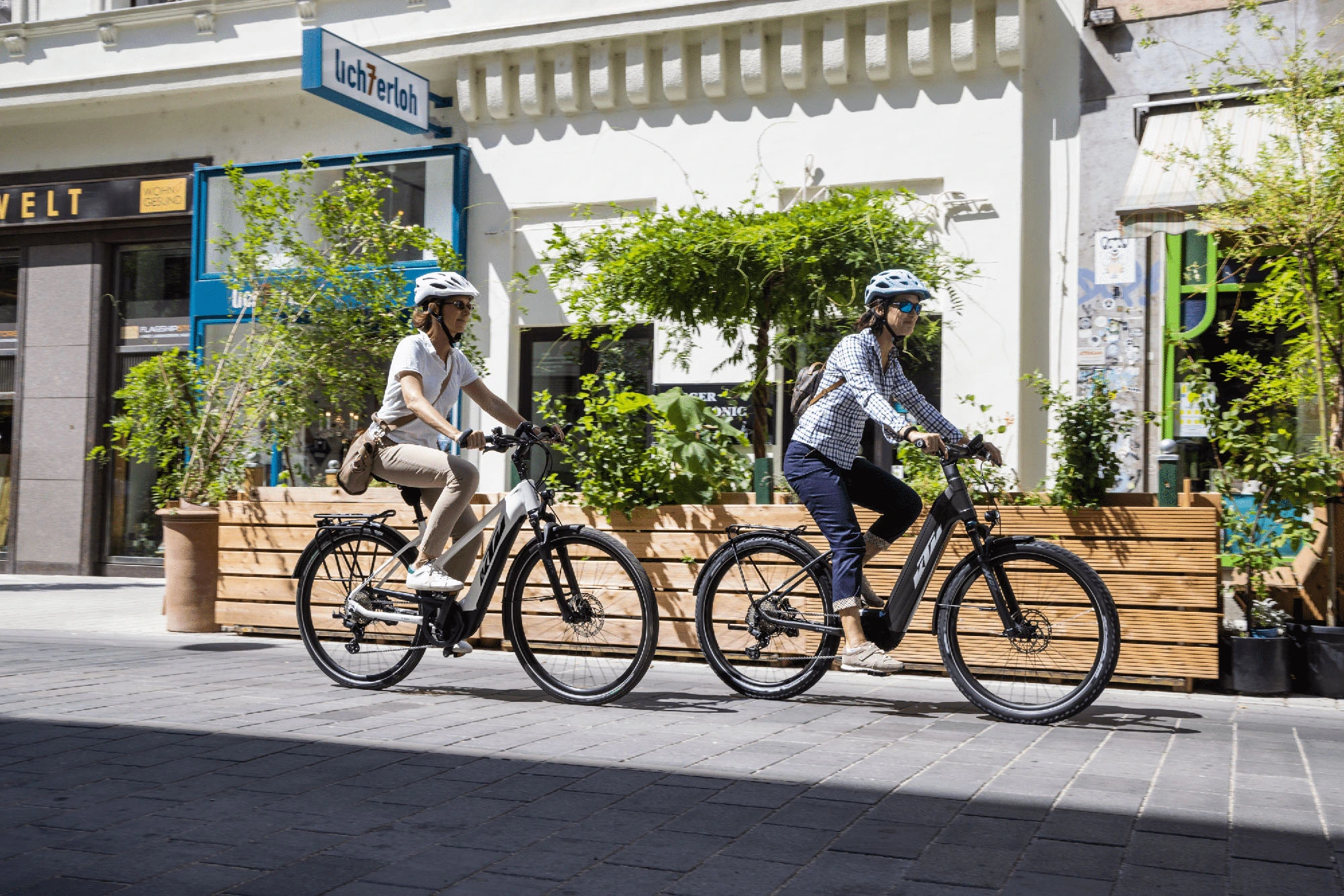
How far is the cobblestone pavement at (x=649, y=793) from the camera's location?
3.05 m

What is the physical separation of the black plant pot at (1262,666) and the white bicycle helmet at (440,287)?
13.4 ft

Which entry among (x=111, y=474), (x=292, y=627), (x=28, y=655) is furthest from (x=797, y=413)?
(x=111, y=474)

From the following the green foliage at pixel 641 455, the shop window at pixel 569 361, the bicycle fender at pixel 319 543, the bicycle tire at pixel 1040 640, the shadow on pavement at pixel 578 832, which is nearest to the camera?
the shadow on pavement at pixel 578 832

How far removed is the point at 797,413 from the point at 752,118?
275 inches

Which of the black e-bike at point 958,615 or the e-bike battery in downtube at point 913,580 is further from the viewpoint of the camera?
the e-bike battery in downtube at point 913,580

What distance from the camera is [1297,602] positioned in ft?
21.3

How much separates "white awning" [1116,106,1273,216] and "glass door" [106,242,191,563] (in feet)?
34.3

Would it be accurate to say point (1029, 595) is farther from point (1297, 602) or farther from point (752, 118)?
point (752, 118)

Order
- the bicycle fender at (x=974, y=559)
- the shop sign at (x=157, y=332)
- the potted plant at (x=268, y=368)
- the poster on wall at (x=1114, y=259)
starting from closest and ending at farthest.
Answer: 1. the bicycle fender at (x=974, y=559)
2. the potted plant at (x=268, y=368)
3. the poster on wall at (x=1114, y=259)
4. the shop sign at (x=157, y=332)

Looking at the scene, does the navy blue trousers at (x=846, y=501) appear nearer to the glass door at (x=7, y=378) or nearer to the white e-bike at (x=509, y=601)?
the white e-bike at (x=509, y=601)

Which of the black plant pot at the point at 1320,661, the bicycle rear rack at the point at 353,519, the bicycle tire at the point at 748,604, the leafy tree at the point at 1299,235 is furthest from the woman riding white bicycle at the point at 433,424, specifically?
the black plant pot at the point at 1320,661

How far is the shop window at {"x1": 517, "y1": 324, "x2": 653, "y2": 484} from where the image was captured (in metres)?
12.6

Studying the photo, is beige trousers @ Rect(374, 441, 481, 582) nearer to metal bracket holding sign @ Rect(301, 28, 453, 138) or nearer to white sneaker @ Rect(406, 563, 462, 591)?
white sneaker @ Rect(406, 563, 462, 591)

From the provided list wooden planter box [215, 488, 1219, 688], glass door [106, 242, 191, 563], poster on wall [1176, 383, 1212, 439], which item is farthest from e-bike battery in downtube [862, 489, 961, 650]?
glass door [106, 242, 191, 563]
